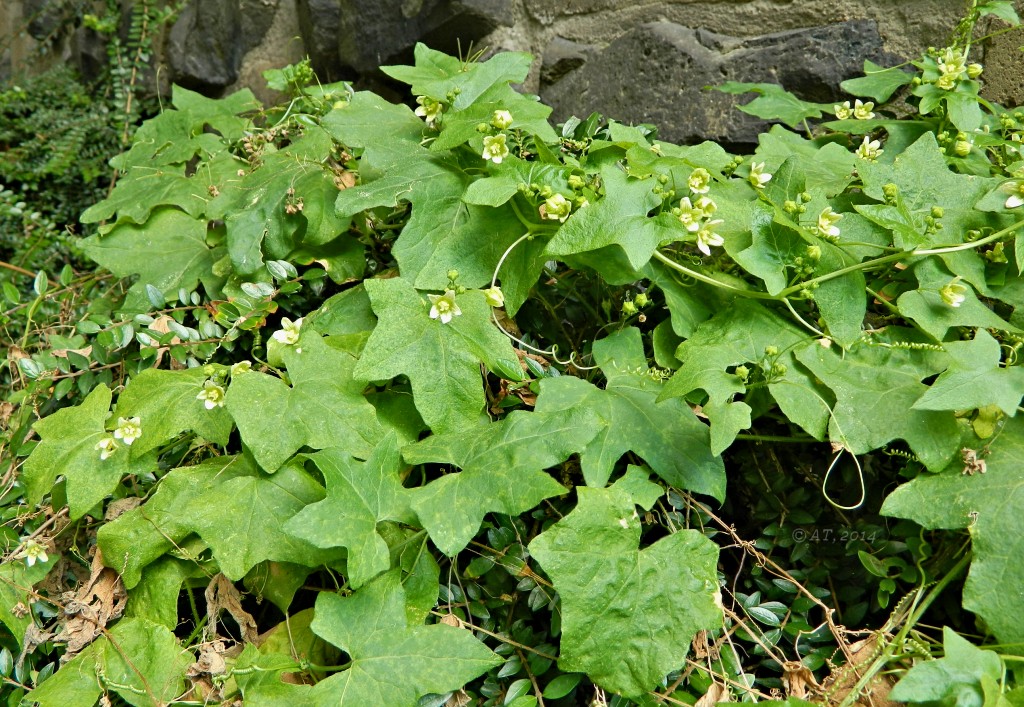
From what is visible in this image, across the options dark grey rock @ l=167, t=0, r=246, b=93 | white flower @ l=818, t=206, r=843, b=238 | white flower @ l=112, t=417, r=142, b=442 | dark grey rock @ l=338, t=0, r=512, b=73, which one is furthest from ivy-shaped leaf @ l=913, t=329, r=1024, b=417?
dark grey rock @ l=167, t=0, r=246, b=93

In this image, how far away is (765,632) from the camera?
1.12 metres

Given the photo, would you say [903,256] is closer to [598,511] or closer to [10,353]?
[598,511]

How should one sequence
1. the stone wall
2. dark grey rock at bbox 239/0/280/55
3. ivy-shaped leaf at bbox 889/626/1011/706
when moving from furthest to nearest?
dark grey rock at bbox 239/0/280/55 → the stone wall → ivy-shaped leaf at bbox 889/626/1011/706

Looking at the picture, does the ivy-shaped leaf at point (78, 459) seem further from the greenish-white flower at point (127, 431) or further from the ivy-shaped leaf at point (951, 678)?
the ivy-shaped leaf at point (951, 678)

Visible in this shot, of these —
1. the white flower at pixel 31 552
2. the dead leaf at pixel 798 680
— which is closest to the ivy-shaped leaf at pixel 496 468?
the dead leaf at pixel 798 680

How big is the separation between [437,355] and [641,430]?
0.33m

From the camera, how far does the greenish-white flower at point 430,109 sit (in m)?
1.47

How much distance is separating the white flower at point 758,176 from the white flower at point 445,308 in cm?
60

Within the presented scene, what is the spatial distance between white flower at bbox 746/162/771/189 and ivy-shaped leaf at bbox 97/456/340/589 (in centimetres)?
93

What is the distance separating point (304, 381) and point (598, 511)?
50 cm

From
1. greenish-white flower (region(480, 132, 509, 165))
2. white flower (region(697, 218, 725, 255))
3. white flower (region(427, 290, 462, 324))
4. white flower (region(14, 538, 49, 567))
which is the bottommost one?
white flower (region(14, 538, 49, 567))

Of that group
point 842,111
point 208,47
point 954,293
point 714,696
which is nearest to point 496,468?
point 714,696

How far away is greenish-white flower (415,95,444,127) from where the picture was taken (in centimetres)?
147

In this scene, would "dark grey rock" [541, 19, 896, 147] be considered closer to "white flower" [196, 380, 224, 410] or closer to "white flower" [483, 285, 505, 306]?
"white flower" [483, 285, 505, 306]
